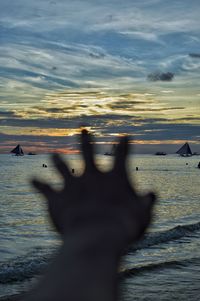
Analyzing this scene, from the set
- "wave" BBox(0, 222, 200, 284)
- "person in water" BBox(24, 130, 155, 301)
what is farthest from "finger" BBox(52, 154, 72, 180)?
"wave" BBox(0, 222, 200, 284)

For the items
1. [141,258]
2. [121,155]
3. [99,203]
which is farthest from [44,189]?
[141,258]

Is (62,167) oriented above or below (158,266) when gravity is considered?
above

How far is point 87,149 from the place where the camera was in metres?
1.76

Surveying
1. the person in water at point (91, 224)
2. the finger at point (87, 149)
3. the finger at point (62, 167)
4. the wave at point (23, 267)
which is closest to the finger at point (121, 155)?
the person in water at point (91, 224)

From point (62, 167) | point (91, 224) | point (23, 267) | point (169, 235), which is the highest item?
point (169, 235)

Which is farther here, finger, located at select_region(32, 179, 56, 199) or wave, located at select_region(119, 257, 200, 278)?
wave, located at select_region(119, 257, 200, 278)

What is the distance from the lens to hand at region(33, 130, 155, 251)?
5.64 ft

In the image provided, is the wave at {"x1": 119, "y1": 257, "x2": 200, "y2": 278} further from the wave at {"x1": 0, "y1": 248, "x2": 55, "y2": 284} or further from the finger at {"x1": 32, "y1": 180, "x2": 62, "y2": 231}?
the finger at {"x1": 32, "y1": 180, "x2": 62, "y2": 231}

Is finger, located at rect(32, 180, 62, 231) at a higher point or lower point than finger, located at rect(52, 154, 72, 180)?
lower

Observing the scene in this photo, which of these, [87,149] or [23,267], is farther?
[23,267]

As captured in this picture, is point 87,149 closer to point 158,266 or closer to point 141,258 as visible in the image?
point 158,266

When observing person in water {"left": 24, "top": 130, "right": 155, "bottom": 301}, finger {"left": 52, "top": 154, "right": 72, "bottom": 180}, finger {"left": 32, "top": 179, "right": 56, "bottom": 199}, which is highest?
finger {"left": 52, "top": 154, "right": 72, "bottom": 180}

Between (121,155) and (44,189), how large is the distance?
0.36 meters

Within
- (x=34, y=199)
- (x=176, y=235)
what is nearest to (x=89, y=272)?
(x=176, y=235)
